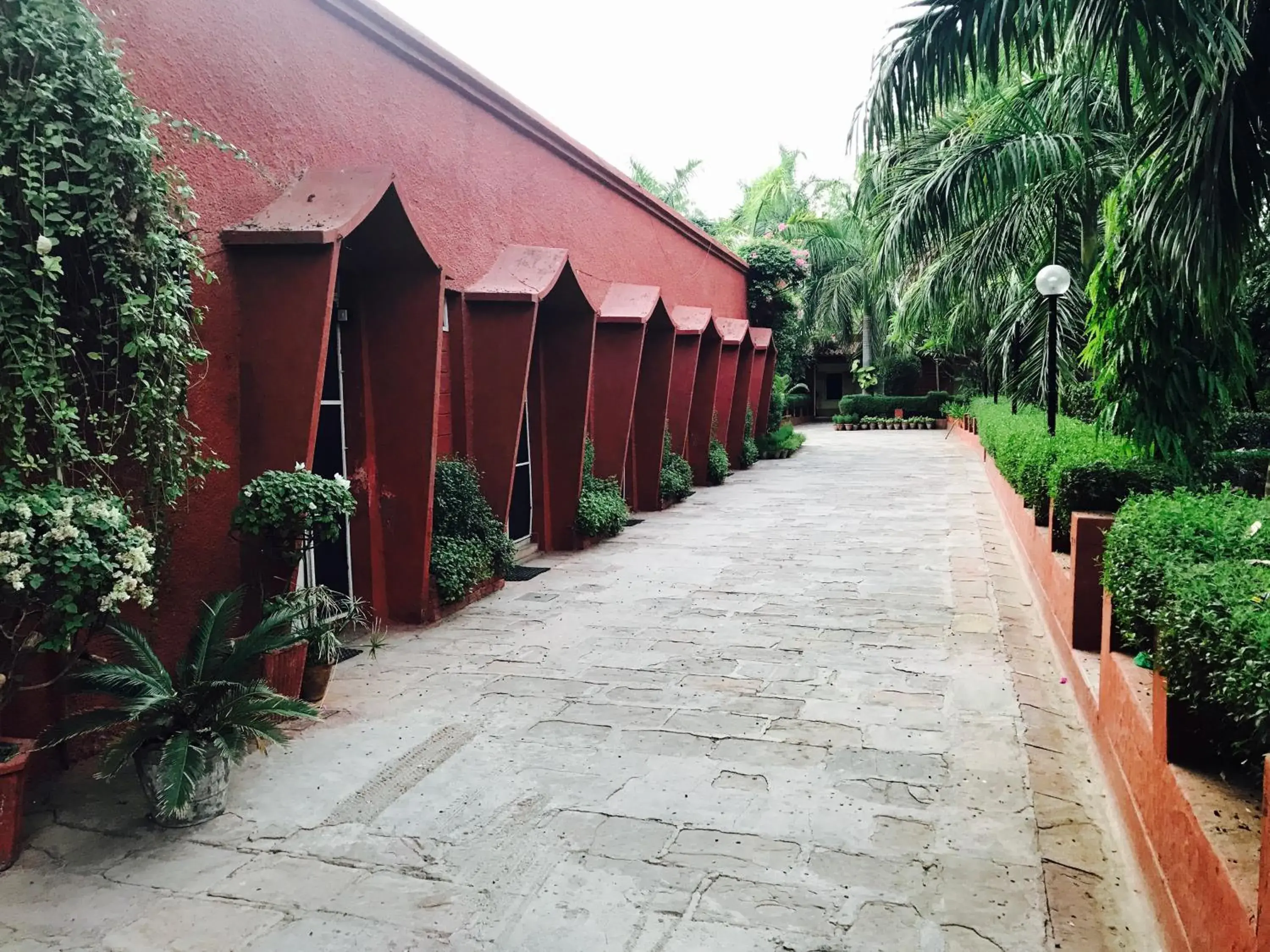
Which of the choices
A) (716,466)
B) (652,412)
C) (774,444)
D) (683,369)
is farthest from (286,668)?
(774,444)

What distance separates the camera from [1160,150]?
210 inches

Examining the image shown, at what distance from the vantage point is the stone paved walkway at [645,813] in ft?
9.46

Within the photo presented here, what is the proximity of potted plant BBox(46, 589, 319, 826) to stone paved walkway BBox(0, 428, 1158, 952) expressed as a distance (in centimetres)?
Result: 20

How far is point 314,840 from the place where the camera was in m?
3.46

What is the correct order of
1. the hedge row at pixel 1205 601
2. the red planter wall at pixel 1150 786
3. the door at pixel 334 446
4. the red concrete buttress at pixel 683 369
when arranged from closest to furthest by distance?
the red planter wall at pixel 1150 786, the hedge row at pixel 1205 601, the door at pixel 334 446, the red concrete buttress at pixel 683 369

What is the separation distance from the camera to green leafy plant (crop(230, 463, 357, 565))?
457 centimetres

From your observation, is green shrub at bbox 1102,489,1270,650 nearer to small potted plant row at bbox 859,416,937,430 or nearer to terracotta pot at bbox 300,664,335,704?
terracotta pot at bbox 300,664,335,704

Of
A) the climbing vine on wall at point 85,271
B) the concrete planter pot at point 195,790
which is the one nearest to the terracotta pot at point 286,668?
the concrete planter pot at point 195,790

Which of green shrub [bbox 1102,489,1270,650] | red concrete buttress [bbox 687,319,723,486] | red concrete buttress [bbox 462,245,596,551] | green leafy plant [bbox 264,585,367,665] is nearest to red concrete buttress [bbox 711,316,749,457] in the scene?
red concrete buttress [bbox 687,319,723,486]

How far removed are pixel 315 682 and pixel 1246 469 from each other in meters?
9.81

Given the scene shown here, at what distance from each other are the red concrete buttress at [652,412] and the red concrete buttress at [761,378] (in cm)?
641

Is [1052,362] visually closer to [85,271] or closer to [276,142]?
[276,142]

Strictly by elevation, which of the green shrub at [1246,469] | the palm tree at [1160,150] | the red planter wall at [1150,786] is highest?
the palm tree at [1160,150]

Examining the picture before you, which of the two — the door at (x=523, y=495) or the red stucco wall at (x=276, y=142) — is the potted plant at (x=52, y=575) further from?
the door at (x=523, y=495)
